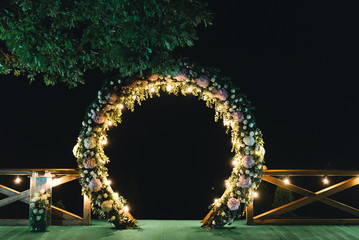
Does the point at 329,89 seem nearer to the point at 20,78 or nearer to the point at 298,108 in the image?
the point at 298,108

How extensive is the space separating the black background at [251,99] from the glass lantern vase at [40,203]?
283cm

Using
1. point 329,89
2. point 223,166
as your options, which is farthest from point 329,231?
point 329,89

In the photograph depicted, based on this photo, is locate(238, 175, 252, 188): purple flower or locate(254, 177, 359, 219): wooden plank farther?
locate(254, 177, 359, 219): wooden plank

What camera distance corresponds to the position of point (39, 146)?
10.3 metres

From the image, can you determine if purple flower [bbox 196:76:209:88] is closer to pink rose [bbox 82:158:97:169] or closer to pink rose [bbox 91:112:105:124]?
pink rose [bbox 91:112:105:124]

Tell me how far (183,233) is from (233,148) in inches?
68.9

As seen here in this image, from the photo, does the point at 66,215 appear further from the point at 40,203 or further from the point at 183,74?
the point at 183,74

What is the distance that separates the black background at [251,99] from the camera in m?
9.63

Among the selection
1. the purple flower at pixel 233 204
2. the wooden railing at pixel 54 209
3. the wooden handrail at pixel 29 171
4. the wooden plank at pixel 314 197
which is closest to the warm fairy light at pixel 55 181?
the wooden railing at pixel 54 209

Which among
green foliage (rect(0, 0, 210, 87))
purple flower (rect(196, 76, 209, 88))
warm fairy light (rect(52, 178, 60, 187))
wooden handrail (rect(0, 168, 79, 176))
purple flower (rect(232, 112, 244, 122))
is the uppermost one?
green foliage (rect(0, 0, 210, 87))

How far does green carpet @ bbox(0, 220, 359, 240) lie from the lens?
6301 mm

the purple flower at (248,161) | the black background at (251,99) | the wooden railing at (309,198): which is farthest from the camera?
the black background at (251,99)

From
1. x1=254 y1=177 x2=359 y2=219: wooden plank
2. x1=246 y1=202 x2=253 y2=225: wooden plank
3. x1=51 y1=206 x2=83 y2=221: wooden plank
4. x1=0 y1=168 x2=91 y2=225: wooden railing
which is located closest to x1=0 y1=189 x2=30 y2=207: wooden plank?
x1=0 y1=168 x2=91 y2=225: wooden railing

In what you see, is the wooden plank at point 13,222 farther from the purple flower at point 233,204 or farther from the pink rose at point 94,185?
the purple flower at point 233,204
